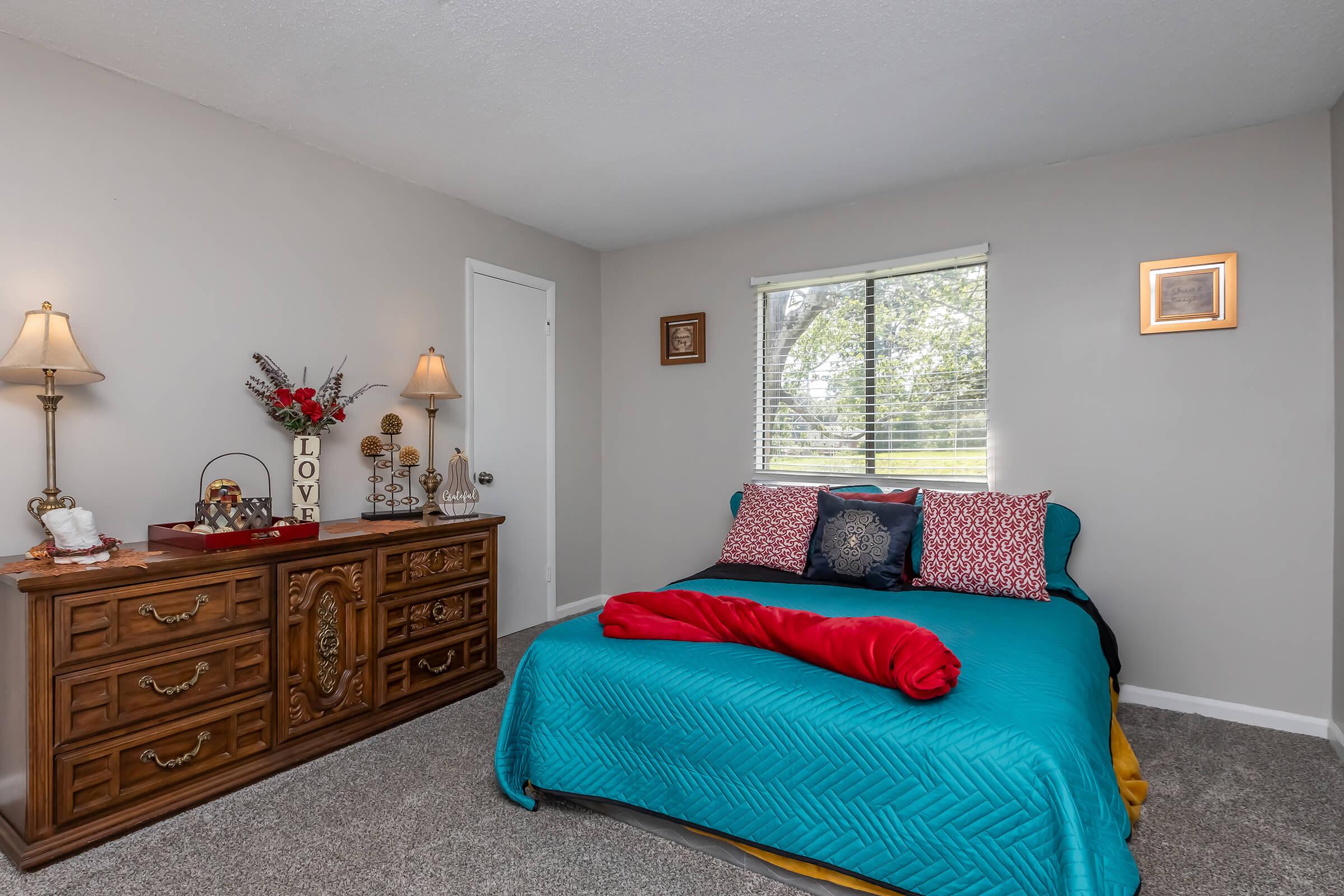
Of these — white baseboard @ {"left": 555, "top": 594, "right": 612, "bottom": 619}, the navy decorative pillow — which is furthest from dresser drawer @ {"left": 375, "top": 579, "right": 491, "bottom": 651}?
the navy decorative pillow

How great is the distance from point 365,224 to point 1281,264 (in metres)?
4.04

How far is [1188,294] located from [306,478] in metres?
3.89

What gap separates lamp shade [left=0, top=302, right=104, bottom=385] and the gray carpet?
4.74 ft

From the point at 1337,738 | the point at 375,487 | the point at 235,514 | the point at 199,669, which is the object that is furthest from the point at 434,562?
the point at 1337,738

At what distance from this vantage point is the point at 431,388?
3.43m

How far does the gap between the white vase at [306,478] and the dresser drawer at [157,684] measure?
2.12 feet

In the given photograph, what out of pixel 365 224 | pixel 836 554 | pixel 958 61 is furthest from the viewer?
pixel 365 224

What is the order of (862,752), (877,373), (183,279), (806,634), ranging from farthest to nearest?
(877,373)
(183,279)
(806,634)
(862,752)

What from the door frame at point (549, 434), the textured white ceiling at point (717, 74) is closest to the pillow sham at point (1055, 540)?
the textured white ceiling at point (717, 74)

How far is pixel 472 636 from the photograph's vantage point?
3295 millimetres

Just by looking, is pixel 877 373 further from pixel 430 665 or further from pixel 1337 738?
pixel 430 665

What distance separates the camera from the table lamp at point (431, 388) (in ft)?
11.3

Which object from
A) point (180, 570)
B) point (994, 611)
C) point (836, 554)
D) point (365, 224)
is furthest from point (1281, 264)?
point (180, 570)

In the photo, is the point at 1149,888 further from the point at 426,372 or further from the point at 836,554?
the point at 426,372
